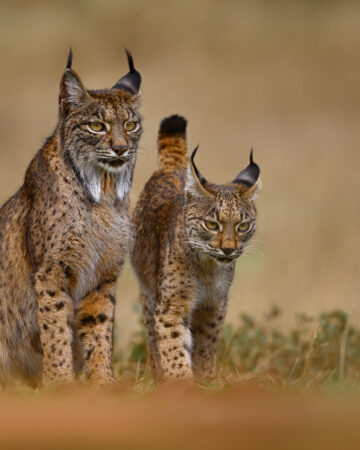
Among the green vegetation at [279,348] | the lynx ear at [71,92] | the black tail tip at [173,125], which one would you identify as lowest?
the green vegetation at [279,348]

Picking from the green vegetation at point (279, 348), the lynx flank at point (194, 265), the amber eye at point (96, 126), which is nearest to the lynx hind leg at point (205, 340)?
the lynx flank at point (194, 265)

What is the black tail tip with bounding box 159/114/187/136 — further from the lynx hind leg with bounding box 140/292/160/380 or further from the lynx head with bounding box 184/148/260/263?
the lynx hind leg with bounding box 140/292/160/380

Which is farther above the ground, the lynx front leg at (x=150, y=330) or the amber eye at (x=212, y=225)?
the amber eye at (x=212, y=225)

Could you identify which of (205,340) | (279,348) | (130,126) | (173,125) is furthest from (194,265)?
(279,348)

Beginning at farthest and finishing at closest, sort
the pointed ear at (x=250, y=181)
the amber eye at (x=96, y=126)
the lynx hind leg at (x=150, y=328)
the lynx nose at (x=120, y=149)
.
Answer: the lynx hind leg at (x=150, y=328) → the pointed ear at (x=250, y=181) → the amber eye at (x=96, y=126) → the lynx nose at (x=120, y=149)

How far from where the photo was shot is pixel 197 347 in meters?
6.58

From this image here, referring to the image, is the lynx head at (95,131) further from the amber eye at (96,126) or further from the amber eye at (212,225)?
the amber eye at (212,225)

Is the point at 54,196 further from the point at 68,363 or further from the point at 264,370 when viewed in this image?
the point at 264,370

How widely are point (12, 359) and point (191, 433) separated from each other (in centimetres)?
409

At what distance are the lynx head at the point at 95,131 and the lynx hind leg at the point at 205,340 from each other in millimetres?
1290

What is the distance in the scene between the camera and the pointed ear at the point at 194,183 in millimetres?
6191

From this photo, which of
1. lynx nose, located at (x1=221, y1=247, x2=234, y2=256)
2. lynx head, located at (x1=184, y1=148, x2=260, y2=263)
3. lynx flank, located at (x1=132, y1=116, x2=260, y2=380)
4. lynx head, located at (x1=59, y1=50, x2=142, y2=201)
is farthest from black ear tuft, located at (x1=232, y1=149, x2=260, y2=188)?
lynx head, located at (x1=59, y1=50, x2=142, y2=201)

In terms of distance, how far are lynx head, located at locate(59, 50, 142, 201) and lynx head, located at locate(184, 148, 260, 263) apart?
54 cm

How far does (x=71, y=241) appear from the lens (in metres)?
5.64
